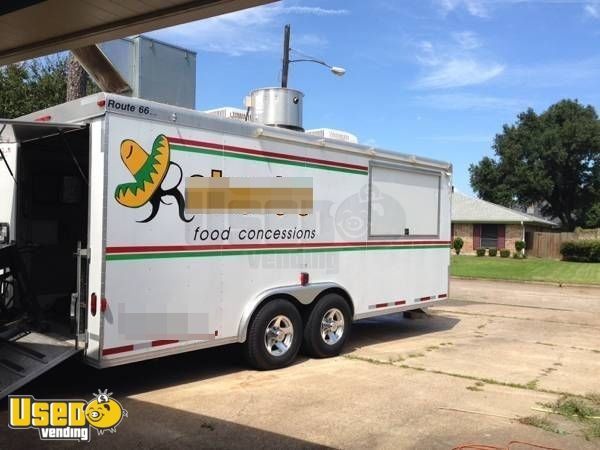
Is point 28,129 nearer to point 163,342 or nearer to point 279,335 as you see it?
point 163,342

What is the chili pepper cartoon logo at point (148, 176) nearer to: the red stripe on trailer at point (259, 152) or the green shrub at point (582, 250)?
the red stripe on trailer at point (259, 152)

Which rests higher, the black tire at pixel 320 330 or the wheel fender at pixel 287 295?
the wheel fender at pixel 287 295

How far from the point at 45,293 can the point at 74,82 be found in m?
6.76

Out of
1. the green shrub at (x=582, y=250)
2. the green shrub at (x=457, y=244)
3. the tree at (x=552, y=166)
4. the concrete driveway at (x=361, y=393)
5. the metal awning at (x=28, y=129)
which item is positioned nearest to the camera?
the concrete driveway at (x=361, y=393)

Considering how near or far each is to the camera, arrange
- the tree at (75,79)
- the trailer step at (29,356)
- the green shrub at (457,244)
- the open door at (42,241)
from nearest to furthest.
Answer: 1. the trailer step at (29,356)
2. the open door at (42,241)
3. the tree at (75,79)
4. the green shrub at (457,244)

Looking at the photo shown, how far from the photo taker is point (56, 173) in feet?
24.0

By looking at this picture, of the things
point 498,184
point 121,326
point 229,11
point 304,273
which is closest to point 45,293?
point 121,326

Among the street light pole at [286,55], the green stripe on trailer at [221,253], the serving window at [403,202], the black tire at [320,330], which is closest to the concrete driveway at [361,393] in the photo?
the black tire at [320,330]

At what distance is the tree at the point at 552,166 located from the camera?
2040 inches

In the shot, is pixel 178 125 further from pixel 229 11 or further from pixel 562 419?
pixel 562 419

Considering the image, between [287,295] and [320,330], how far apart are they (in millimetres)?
790

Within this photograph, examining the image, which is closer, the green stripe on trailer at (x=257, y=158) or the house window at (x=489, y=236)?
the green stripe on trailer at (x=257, y=158)

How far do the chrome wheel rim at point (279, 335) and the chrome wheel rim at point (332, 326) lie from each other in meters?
0.62

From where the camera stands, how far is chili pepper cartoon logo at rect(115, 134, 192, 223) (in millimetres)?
5785
